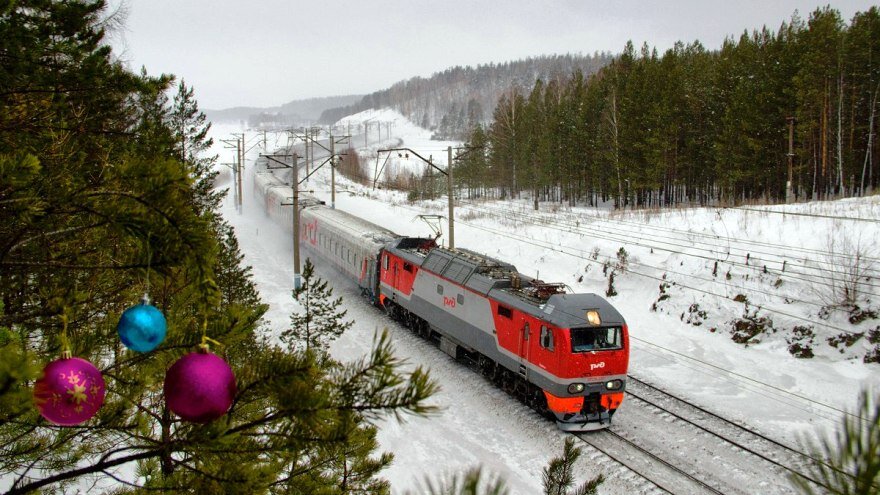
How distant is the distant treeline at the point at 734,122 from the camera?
36406 millimetres

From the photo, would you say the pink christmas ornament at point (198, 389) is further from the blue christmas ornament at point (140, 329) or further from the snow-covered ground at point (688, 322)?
the snow-covered ground at point (688, 322)

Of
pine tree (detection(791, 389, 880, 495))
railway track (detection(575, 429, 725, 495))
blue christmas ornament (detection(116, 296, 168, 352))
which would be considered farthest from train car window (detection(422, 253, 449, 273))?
pine tree (detection(791, 389, 880, 495))

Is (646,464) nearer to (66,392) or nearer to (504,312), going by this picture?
(504,312)

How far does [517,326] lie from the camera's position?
1417 centimetres

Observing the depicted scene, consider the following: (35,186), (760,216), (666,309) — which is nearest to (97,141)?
(35,186)

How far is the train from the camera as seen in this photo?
12953mm

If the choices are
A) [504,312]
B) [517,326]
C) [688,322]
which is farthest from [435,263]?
[688,322]

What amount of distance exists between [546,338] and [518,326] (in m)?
1.06

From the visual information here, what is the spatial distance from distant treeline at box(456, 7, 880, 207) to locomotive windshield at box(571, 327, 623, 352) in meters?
22.6

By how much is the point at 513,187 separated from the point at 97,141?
55.9 m

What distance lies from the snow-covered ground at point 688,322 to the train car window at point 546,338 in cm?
211

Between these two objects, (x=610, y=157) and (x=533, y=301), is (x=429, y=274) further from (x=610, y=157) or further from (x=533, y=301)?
(x=610, y=157)

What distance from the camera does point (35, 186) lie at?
3520 millimetres

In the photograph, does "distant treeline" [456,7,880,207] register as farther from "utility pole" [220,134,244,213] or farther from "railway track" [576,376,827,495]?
"utility pole" [220,134,244,213]
